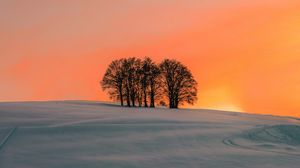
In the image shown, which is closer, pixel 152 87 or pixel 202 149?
pixel 202 149

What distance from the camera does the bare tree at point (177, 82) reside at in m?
63.1

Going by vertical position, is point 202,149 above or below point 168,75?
below

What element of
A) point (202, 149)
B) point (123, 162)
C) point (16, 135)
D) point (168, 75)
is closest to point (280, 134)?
point (202, 149)

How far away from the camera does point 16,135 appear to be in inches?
784

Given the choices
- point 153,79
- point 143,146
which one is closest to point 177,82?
point 153,79

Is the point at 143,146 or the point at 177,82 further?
the point at 177,82

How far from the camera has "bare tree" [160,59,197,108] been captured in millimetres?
63094

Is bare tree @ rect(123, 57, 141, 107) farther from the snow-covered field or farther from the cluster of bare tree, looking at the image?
the snow-covered field

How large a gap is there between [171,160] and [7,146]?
6.47m

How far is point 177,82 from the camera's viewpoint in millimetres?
63031

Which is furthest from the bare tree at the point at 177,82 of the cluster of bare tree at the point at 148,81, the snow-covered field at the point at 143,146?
the snow-covered field at the point at 143,146

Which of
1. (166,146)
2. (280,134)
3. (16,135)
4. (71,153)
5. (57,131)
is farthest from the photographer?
(280,134)

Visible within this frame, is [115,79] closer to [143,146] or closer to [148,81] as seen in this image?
[148,81]

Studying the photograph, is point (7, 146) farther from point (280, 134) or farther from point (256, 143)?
point (280, 134)
